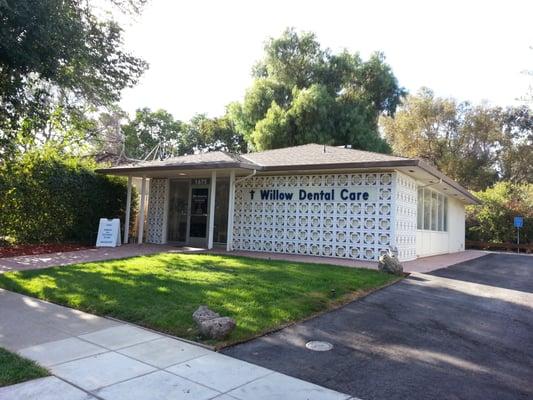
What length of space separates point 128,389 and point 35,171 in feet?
41.3

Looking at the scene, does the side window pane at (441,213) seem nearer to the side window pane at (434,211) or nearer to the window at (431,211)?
the window at (431,211)

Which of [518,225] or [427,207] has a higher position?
[427,207]

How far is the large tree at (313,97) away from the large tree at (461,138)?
4165 mm

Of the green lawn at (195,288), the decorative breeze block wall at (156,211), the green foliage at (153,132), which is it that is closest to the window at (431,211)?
the green lawn at (195,288)

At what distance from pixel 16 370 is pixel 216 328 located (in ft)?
7.04

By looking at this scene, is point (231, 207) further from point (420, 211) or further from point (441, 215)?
point (441, 215)

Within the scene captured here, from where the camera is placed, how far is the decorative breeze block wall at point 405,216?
41.9ft

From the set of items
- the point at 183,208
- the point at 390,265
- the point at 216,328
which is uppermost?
the point at 183,208

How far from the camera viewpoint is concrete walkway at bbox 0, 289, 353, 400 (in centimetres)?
389

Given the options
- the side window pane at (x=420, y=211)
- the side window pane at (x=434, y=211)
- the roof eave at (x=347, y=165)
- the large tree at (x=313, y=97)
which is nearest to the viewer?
the roof eave at (x=347, y=165)

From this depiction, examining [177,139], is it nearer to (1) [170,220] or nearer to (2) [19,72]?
(1) [170,220]

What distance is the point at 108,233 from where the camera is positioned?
50.9 feet

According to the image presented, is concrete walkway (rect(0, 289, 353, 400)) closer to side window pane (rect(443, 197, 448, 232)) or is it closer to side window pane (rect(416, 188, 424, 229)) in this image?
side window pane (rect(416, 188, 424, 229))

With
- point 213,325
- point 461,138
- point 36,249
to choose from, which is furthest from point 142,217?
point 461,138
